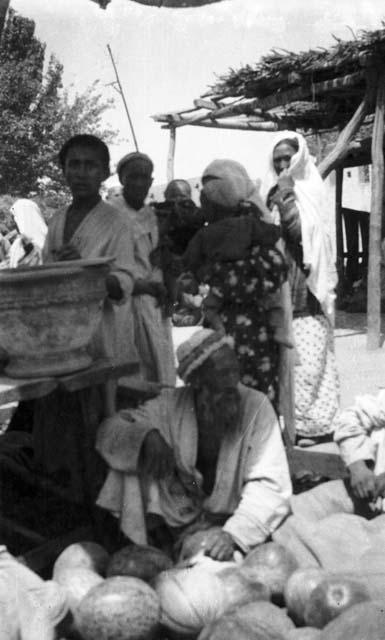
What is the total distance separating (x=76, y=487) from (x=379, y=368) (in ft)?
15.0

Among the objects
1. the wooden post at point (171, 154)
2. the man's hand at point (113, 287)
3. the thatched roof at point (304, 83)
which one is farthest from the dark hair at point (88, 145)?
the wooden post at point (171, 154)

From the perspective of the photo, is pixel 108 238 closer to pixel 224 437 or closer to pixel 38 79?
pixel 224 437

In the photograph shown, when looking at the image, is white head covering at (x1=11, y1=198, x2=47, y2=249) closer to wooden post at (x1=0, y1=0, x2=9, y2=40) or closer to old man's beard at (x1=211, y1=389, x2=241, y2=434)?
wooden post at (x1=0, y1=0, x2=9, y2=40)

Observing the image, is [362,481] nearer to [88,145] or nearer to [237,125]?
[88,145]

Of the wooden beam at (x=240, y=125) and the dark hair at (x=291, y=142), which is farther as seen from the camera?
the wooden beam at (x=240, y=125)

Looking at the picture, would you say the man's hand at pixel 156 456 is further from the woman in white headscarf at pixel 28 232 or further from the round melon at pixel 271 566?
the woman in white headscarf at pixel 28 232

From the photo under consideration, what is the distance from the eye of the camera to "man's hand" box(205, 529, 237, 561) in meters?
3.13

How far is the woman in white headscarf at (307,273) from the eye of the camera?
5.04 metres

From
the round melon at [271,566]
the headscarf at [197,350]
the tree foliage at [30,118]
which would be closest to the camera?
the round melon at [271,566]

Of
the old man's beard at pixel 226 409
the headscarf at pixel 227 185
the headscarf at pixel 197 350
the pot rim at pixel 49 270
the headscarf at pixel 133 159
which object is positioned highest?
the headscarf at pixel 133 159

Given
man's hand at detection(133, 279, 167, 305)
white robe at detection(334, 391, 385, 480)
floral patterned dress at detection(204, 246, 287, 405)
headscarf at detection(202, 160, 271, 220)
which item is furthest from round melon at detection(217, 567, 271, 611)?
headscarf at detection(202, 160, 271, 220)

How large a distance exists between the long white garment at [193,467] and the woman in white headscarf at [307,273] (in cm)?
159

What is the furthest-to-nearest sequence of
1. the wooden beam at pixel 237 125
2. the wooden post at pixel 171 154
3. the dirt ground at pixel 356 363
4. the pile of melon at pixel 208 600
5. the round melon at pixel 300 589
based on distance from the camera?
the wooden post at pixel 171 154 < the wooden beam at pixel 237 125 < the dirt ground at pixel 356 363 < the round melon at pixel 300 589 < the pile of melon at pixel 208 600

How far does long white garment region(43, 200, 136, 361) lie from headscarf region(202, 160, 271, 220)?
0.50 m
